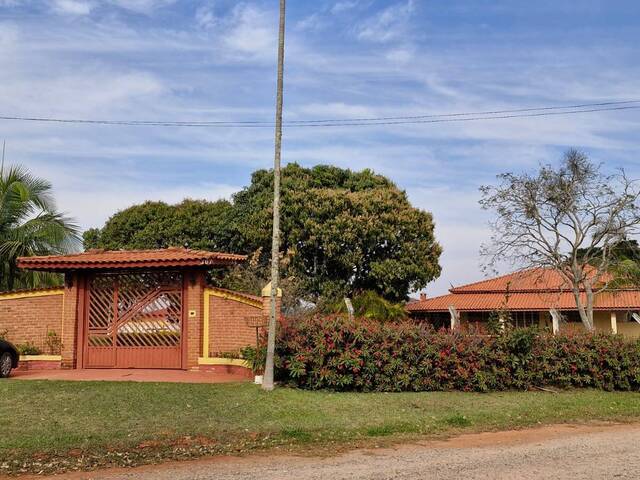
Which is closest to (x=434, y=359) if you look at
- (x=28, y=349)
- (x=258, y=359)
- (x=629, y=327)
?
(x=258, y=359)

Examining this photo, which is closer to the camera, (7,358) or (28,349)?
(7,358)

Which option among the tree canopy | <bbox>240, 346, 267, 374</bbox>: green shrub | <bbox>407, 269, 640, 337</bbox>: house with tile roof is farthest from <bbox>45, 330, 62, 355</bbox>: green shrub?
<bbox>407, 269, 640, 337</bbox>: house with tile roof

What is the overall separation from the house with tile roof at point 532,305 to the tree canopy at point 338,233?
132 inches

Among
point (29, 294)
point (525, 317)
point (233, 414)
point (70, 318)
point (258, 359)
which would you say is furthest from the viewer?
point (525, 317)

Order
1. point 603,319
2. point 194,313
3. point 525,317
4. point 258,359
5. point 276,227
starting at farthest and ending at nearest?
point 525,317 → point 603,319 → point 194,313 → point 258,359 → point 276,227

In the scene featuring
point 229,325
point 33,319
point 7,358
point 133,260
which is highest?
point 133,260

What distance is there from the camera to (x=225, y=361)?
52.1 feet

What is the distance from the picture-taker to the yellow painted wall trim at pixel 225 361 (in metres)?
15.6

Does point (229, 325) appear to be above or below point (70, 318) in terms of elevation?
below

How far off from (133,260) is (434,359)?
7306 millimetres

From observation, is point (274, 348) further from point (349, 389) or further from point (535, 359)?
point (535, 359)

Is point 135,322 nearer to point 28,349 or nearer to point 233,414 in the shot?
point 28,349

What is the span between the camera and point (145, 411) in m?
11.1

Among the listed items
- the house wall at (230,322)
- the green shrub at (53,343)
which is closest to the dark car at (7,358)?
the green shrub at (53,343)
